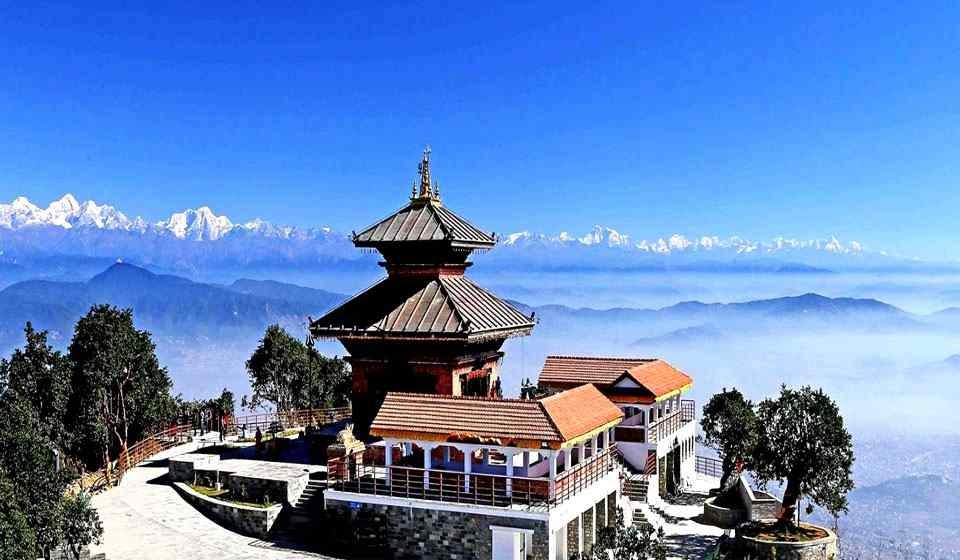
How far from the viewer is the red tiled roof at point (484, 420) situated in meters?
20.7

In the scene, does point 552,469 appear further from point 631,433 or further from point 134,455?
point 134,455

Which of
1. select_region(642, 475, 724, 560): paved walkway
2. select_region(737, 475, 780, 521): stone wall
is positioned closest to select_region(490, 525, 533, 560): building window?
select_region(642, 475, 724, 560): paved walkway

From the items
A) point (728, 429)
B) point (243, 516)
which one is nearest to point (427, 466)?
point (243, 516)

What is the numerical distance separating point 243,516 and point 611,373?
12991 millimetres

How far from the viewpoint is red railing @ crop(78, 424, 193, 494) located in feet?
91.0

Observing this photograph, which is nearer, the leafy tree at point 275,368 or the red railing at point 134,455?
the red railing at point 134,455

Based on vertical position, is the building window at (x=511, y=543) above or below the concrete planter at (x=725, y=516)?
above

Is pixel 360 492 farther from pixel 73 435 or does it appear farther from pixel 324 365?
pixel 324 365

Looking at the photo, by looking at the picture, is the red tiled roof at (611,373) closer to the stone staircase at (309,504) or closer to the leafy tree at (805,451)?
the leafy tree at (805,451)

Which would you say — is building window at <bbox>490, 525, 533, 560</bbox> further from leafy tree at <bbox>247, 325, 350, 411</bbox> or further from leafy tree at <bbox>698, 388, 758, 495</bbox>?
leafy tree at <bbox>247, 325, 350, 411</bbox>

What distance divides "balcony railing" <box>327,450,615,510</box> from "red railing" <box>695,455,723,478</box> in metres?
14.0

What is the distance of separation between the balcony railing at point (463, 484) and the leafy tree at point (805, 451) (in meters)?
4.93

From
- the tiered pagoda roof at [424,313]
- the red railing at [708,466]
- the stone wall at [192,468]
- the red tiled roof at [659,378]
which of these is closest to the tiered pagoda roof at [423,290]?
the tiered pagoda roof at [424,313]

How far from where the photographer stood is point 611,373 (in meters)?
30.1
